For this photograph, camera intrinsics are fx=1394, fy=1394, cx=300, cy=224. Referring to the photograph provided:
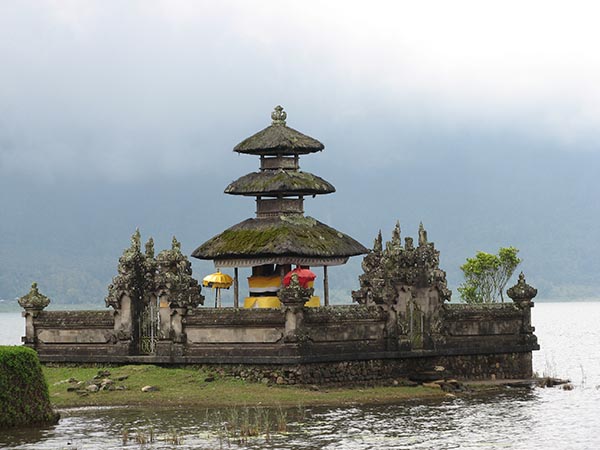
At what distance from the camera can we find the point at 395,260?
175ft

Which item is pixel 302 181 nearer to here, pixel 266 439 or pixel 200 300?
pixel 200 300

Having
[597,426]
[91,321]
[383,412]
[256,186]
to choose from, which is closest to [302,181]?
[256,186]

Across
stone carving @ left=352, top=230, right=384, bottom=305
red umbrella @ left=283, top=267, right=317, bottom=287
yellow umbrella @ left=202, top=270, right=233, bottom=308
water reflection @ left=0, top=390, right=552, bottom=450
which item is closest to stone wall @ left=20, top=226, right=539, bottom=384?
red umbrella @ left=283, top=267, right=317, bottom=287

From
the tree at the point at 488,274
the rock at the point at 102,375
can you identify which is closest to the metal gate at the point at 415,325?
the rock at the point at 102,375

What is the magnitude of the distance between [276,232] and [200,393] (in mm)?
9666

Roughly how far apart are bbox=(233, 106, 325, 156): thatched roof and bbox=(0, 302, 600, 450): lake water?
43.9ft

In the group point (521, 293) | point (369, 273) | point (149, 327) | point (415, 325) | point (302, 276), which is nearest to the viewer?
point (149, 327)

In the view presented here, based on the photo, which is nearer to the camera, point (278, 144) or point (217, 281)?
point (278, 144)

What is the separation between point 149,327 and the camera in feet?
175

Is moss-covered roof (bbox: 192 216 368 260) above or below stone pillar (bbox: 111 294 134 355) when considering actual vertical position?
above

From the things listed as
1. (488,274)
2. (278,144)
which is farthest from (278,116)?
(488,274)

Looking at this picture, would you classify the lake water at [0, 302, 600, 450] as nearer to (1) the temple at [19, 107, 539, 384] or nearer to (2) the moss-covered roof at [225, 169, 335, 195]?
(1) the temple at [19, 107, 539, 384]

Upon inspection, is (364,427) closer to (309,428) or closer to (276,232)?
(309,428)

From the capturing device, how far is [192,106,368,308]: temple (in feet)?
181
